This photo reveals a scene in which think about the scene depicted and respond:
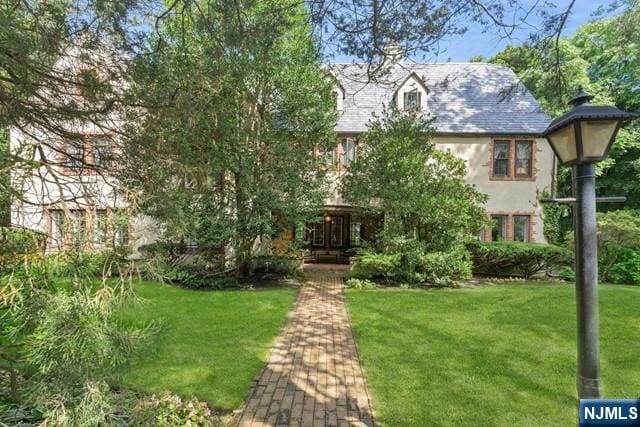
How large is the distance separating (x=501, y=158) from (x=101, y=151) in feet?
51.9

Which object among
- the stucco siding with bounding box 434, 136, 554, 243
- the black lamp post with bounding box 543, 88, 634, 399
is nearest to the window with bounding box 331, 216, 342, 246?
the stucco siding with bounding box 434, 136, 554, 243

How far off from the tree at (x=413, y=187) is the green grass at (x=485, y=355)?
2972 millimetres

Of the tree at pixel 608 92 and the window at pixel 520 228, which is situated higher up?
the tree at pixel 608 92

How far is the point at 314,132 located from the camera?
11906 millimetres

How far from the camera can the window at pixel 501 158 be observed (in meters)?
16.1

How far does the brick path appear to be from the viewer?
4.07 metres

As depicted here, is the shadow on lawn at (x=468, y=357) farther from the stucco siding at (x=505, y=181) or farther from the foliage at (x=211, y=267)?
the stucco siding at (x=505, y=181)

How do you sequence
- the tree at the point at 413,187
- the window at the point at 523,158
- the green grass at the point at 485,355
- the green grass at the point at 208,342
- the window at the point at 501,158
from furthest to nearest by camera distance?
the window at the point at 501,158 → the window at the point at 523,158 → the tree at the point at 413,187 → the green grass at the point at 208,342 → the green grass at the point at 485,355

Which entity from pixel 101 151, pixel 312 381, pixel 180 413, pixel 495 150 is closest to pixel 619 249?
pixel 495 150

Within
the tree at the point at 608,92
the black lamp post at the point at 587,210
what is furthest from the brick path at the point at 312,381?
the tree at the point at 608,92

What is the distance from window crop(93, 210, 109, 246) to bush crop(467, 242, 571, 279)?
1371 cm

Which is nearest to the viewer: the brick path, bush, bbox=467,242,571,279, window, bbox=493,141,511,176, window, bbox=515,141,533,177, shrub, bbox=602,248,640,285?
the brick path

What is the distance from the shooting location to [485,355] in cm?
593

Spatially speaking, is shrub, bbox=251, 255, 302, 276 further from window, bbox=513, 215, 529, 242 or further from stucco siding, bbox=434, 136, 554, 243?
window, bbox=513, 215, 529, 242
